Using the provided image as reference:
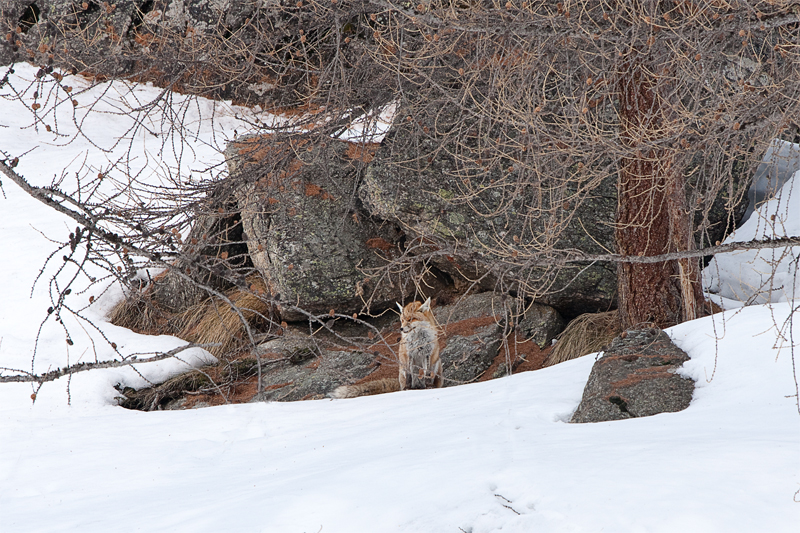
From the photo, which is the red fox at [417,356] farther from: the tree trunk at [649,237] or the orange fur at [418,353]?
the tree trunk at [649,237]

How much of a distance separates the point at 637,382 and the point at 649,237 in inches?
81.3

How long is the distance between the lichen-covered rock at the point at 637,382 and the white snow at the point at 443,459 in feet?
0.46

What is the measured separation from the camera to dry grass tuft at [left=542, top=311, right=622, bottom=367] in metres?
7.40

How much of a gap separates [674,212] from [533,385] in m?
2.26

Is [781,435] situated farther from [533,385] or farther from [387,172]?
[387,172]

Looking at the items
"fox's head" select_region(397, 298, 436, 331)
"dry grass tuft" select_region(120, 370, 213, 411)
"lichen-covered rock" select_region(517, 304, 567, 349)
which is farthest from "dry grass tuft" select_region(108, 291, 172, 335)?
"lichen-covered rock" select_region(517, 304, 567, 349)

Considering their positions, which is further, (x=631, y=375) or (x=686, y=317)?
(x=686, y=317)

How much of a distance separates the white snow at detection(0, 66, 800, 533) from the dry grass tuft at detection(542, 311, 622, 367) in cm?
120

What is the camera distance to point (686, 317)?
635 centimetres

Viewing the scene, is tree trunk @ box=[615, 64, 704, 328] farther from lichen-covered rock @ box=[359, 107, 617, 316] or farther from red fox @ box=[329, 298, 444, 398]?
red fox @ box=[329, 298, 444, 398]

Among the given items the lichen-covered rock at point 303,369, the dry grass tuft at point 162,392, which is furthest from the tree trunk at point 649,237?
the dry grass tuft at point 162,392

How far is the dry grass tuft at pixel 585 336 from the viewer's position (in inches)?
291

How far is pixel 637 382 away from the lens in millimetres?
4891

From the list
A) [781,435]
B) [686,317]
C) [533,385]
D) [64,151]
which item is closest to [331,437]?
[533,385]
